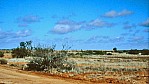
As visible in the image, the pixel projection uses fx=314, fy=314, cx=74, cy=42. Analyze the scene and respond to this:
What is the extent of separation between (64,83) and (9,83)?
3144 millimetres

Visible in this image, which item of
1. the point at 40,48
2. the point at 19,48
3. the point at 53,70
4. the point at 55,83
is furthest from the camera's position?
the point at 19,48

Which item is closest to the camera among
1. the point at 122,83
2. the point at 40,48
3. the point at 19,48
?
the point at 122,83

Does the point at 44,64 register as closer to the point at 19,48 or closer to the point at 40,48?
the point at 40,48

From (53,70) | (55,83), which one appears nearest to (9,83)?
(55,83)

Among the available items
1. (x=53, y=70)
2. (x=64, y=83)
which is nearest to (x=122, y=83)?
(x=64, y=83)

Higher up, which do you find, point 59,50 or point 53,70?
point 59,50

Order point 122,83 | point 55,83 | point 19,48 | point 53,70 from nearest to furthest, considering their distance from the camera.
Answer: point 55,83, point 122,83, point 53,70, point 19,48

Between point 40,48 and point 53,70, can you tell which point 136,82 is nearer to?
point 53,70

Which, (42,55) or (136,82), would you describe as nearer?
(136,82)

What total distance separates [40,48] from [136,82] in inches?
515

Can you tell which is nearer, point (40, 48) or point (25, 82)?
point (25, 82)

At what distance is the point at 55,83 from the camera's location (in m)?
17.9

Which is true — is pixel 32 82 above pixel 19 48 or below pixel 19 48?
below

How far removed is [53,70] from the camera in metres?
28.7
